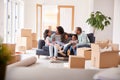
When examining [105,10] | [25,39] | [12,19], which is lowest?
[25,39]

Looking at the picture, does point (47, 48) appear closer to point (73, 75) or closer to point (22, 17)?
point (22, 17)

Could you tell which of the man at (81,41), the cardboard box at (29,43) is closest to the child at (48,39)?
the man at (81,41)

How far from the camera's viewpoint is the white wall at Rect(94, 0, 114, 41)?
11398mm

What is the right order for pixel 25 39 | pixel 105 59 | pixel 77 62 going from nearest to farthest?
pixel 105 59, pixel 77 62, pixel 25 39

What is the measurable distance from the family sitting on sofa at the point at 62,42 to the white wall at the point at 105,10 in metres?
3.37

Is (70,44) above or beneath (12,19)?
beneath

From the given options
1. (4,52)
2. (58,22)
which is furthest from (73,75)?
(58,22)

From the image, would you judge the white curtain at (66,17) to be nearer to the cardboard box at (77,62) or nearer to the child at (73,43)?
the child at (73,43)

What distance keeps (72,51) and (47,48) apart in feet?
3.10

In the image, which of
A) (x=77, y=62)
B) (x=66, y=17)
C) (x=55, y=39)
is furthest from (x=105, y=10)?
(x=77, y=62)

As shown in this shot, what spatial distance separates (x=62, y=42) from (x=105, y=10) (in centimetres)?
394

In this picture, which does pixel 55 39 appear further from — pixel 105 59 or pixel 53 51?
pixel 105 59

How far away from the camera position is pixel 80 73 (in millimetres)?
2674

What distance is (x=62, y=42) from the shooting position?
27.8 ft
